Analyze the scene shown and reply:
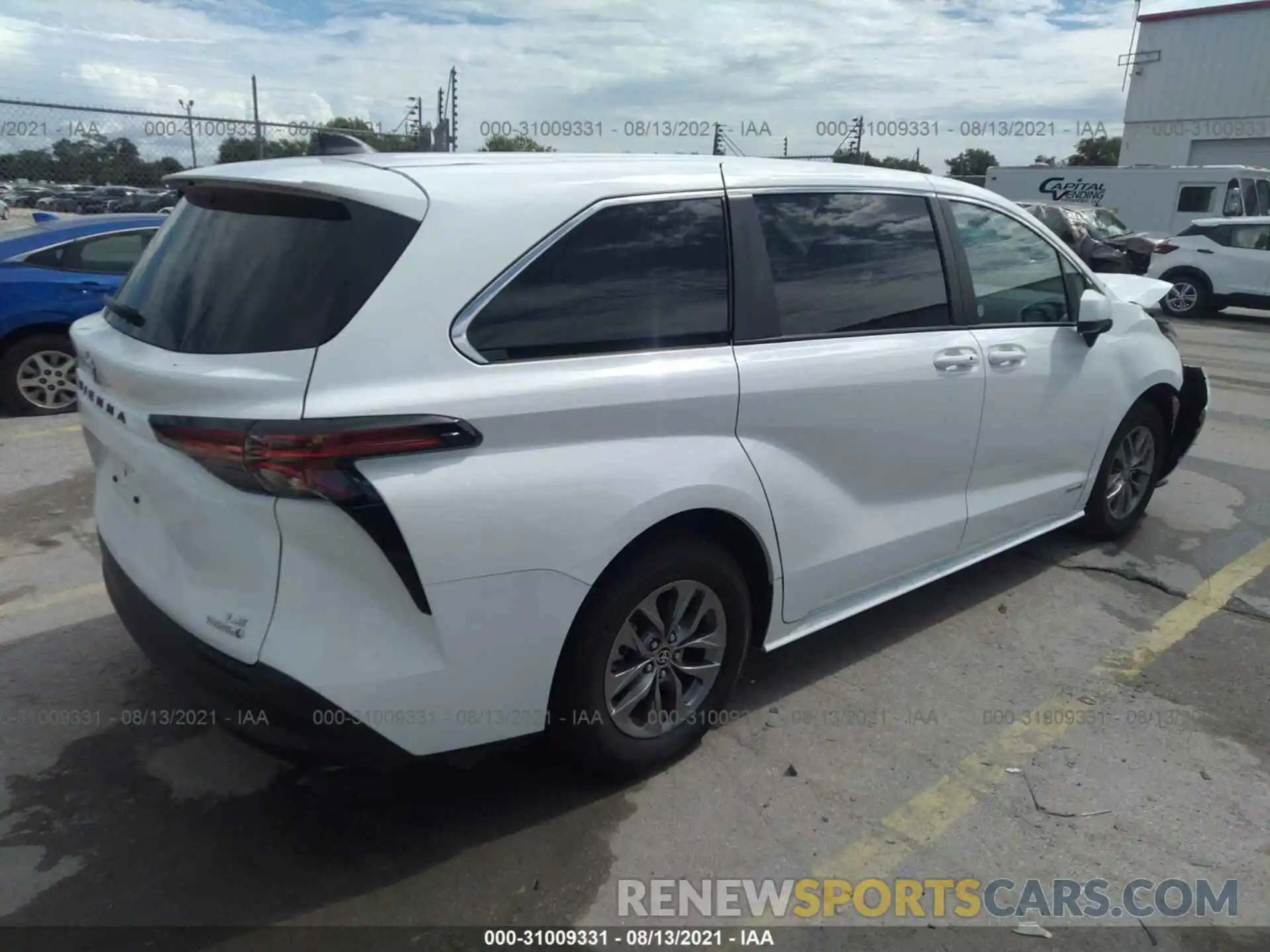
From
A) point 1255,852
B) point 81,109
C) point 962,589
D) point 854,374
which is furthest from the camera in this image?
point 81,109

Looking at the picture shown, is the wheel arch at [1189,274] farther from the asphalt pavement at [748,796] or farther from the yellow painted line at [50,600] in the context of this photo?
the yellow painted line at [50,600]

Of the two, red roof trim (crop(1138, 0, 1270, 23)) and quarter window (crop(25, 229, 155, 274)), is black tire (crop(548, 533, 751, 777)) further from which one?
red roof trim (crop(1138, 0, 1270, 23))

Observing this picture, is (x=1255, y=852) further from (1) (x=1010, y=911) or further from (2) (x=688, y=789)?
(2) (x=688, y=789)

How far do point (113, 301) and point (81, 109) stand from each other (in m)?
8.90

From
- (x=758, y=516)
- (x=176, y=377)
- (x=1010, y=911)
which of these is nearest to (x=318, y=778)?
(x=176, y=377)

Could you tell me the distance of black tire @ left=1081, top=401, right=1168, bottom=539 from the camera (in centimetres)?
483

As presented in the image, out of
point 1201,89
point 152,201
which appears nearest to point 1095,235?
point 152,201

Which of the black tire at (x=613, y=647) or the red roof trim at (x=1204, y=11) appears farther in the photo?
the red roof trim at (x=1204, y=11)

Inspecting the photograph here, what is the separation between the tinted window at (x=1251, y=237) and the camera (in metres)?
15.7

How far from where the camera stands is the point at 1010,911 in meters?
2.58

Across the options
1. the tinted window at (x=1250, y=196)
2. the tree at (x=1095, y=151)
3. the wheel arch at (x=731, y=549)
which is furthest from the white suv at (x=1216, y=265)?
the tree at (x=1095, y=151)

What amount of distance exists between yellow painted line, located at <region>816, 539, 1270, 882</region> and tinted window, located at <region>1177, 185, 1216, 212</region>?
2191 cm

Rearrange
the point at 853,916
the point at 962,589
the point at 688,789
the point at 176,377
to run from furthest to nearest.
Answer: the point at 962,589 < the point at 688,789 < the point at 853,916 < the point at 176,377

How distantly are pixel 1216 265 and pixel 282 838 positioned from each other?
18004 mm
